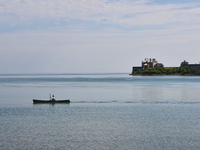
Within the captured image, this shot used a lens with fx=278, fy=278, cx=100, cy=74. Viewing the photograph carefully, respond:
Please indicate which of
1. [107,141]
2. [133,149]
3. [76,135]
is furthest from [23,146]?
[133,149]

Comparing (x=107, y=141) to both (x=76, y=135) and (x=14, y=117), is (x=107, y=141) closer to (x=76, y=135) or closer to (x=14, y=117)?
(x=76, y=135)

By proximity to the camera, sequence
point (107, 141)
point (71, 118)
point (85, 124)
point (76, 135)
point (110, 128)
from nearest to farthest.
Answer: point (107, 141) → point (76, 135) → point (110, 128) → point (85, 124) → point (71, 118)

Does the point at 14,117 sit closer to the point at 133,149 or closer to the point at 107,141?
the point at 107,141

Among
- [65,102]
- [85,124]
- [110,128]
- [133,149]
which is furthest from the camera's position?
[65,102]

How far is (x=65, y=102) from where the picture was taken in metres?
63.1

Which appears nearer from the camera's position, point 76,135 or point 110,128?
point 76,135

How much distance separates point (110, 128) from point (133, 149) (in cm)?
856

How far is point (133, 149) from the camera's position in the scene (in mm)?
27234

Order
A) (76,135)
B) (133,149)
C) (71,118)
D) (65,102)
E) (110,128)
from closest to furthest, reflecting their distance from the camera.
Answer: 1. (133,149)
2. (76,135)
3. (110,128)
4. (71,118)
5. (65,102)

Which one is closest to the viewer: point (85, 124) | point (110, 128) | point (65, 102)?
point (110, 128)

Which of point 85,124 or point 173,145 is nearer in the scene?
point 173,145

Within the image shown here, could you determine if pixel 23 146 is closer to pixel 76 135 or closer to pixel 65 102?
pixel 76 135

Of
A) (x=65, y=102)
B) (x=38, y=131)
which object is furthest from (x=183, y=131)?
(x=65, y=102)

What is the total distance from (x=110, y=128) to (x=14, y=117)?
55.8ft
